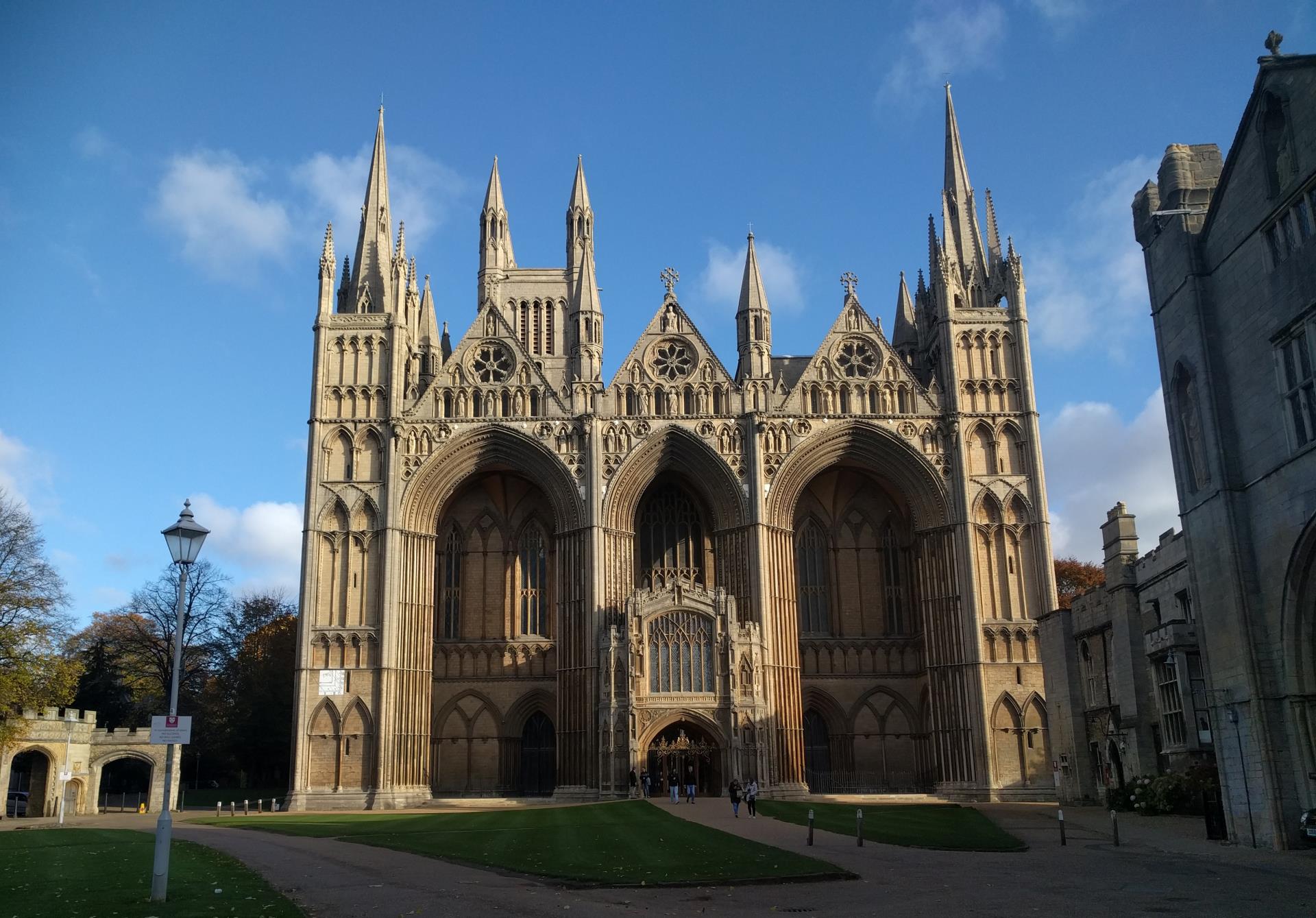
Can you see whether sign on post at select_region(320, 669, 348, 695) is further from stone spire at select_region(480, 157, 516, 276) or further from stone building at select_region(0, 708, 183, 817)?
stone spire at select_region(480, 157, 516, 276)

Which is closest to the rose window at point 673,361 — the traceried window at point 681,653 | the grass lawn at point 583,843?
the traceried window at point 681,653

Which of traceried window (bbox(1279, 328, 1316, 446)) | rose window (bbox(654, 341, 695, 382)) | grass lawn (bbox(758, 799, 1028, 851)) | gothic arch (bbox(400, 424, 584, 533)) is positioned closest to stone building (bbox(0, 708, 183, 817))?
A: gothic arch (bbox(400, 424, 584, 533))

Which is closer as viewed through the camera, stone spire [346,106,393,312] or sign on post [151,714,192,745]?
sign on post [151,714,192,745]

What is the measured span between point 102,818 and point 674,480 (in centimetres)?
2588

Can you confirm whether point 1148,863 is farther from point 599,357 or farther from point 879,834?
point 599,357

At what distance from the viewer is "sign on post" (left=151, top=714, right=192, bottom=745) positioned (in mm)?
15750

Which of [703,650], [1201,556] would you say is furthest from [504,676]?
[1201,556]

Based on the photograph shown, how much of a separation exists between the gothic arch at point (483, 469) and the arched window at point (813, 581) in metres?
11.0

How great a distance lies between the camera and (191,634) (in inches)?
2461

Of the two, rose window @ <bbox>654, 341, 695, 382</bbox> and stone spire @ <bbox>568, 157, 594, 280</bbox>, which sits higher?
stone spire @ <bbox>568, 157, 594, 280</bbox>

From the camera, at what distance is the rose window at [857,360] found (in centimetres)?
4847

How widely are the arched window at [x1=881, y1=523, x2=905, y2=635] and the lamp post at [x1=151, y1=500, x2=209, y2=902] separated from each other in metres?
37.4

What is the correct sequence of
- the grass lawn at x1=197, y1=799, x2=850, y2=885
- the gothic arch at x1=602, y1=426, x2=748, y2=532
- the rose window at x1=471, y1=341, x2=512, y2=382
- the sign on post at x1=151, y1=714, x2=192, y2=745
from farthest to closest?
1. the rose window at x1=471, y1=341, x2=512, y2=382
2. the gothic arch at x1=602, y1=426, x2=748, y2=532
3. the grass lawn at x1=197, y1=799, x2=850, y2=885
4. the sign on post at x1=151, y1=714, x2=192, y2=745

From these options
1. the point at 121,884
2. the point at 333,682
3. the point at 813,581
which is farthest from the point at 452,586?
the point at 121,884
